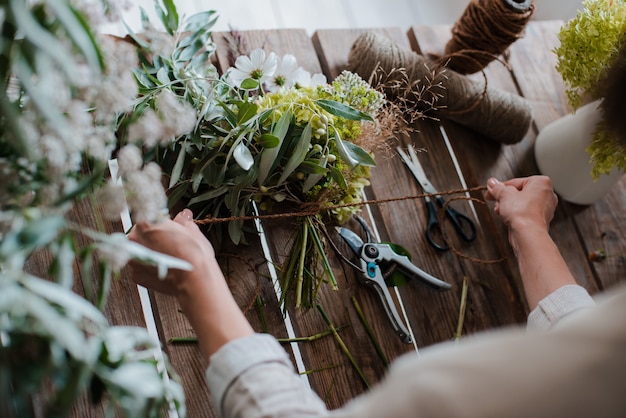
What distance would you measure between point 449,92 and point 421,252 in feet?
1.33

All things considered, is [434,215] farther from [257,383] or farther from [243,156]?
[257,383]

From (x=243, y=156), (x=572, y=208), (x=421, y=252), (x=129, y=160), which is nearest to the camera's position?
(x=129, y=160)

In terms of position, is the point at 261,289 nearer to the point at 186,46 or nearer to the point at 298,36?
the point at 186,46

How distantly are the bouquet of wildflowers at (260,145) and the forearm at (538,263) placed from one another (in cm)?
37

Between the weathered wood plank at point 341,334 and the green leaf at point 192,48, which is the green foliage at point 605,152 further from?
the green leaf at point 192,48

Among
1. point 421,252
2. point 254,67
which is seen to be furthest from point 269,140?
point 421,252

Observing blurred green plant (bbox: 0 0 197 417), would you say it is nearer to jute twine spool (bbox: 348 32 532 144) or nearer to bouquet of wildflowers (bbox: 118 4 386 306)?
bouquet of wildflowers (bbox: 118 4 386 306)

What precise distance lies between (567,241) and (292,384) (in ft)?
3.47

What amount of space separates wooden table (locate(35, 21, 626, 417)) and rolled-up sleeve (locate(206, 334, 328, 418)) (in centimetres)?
38

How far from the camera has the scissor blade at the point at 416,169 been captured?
1.59 m

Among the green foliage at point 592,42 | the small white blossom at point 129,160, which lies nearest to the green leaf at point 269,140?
the small white blossom at point 129,160

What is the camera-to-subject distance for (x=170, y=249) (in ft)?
3.41

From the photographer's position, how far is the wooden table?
4.43ft

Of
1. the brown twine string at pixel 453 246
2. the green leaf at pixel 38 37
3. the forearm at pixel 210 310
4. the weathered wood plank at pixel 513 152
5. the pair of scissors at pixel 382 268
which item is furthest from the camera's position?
the weathered wood plank at pixel 513 152
